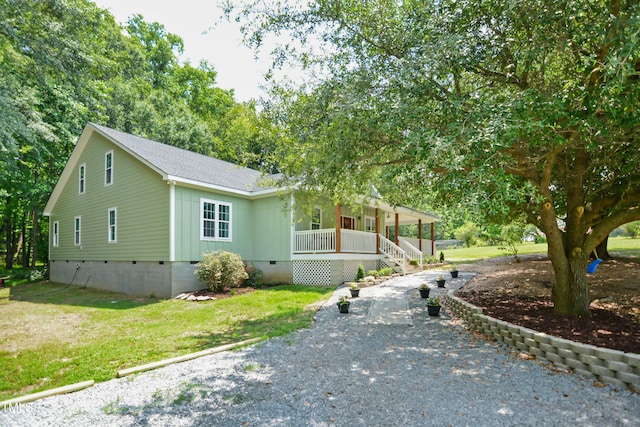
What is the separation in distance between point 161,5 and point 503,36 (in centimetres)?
785

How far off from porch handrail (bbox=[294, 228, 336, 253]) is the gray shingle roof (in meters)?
2.49

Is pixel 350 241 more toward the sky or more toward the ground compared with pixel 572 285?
more toward the sky

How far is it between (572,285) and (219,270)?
384 inches

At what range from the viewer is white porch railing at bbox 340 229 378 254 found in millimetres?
14098

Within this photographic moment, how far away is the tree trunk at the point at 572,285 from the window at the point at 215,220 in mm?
10923

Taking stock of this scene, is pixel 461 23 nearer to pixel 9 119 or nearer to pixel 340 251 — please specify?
pixel 340 251

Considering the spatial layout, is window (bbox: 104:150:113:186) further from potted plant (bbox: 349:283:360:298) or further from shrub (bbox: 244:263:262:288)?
potted plant (bbox: 349:283:360:298)

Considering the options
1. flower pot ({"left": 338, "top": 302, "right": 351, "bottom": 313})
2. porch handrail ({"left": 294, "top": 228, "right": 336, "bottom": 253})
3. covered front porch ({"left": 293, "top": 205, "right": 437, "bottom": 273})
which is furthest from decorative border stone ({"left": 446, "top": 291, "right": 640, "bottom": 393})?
porch handrail ({"left": 294, "top": 228, "right": 336, "bottom": 253})

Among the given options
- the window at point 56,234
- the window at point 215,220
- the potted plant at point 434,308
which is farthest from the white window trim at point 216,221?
the window at point 56,234

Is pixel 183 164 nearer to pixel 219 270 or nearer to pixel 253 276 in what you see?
pixel 219 270

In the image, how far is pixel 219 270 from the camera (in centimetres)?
1210

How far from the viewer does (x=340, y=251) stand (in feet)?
44.6

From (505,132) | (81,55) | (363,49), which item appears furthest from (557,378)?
(81,55)

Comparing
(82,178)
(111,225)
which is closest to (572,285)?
(111,225)
